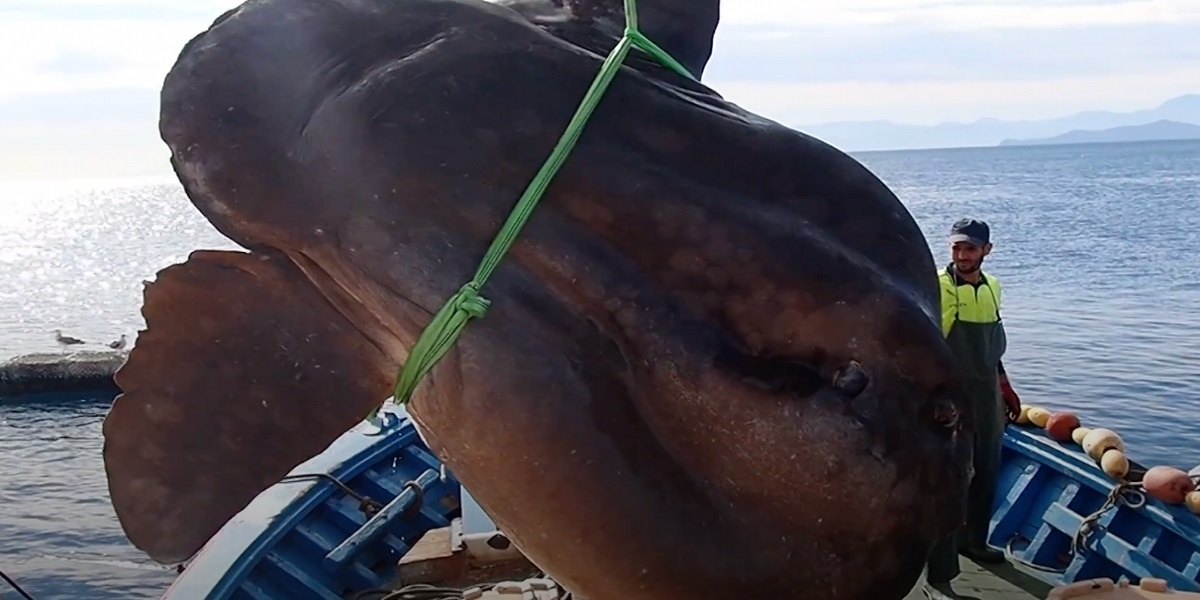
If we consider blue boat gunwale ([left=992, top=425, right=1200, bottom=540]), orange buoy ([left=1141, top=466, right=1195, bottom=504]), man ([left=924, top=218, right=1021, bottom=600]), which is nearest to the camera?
man ([left=924, top=218, right=1021, bottom=600])

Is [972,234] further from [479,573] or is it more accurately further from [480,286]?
[480,286]

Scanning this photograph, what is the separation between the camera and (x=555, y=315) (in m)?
2.14

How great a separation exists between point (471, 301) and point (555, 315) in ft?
0.49

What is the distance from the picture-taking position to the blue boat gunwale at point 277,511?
6453 mm

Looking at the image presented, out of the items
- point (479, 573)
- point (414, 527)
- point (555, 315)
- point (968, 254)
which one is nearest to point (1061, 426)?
point (968, 254)

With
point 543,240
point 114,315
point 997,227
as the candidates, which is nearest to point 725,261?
point 543,240

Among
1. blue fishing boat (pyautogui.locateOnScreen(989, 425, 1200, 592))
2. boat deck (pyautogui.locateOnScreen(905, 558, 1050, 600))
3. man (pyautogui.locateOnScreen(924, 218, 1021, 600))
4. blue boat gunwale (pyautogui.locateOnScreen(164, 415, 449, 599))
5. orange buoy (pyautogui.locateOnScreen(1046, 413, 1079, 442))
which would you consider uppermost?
man (pyautogui.locateOnScreen(924, 218, 1021, 600))

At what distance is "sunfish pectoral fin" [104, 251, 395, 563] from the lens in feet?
7.74

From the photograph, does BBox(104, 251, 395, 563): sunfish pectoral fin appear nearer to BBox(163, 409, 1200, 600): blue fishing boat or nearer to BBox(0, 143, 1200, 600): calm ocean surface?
BBox(163, 409, 1200, 600): blue fishing boat

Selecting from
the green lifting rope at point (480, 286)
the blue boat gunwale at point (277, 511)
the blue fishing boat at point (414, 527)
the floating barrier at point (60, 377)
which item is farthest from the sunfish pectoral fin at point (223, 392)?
the floating barrier at point (60, 377)

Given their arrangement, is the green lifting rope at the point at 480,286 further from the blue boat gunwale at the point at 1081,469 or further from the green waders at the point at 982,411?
the blue boat gunwale at the point at 1081,469

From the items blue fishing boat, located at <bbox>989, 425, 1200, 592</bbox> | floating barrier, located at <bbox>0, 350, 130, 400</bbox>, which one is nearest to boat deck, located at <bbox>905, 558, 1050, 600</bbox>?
blue fishing boat, located at <bbox>989, 425, 1200, 592</bbox>

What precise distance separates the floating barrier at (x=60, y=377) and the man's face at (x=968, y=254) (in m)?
26.0

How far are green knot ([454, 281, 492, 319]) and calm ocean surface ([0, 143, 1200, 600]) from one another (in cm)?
1029
